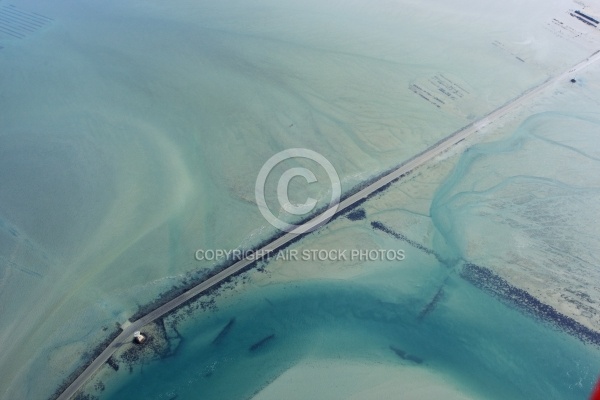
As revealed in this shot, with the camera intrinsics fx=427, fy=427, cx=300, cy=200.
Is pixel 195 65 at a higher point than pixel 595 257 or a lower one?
higher

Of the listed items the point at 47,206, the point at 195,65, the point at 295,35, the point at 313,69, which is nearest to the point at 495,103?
the point at 313,69

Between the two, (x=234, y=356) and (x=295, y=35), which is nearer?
(x=234, y=356)

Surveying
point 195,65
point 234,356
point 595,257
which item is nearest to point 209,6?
point 195,65

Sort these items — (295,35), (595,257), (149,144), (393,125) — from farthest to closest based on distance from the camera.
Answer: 1. (295,35)
2. (393,125)
3. (149,144)
4. (595,257)

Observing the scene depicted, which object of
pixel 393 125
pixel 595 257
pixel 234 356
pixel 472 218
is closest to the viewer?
pixel 234 356

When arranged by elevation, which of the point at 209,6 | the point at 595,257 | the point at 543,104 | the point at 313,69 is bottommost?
the point at 595,257

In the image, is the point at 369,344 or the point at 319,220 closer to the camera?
the point at 369,344

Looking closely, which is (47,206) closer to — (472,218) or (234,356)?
(234,356)

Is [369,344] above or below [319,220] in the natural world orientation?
below
